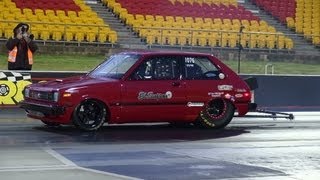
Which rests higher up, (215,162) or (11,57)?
(11,57)

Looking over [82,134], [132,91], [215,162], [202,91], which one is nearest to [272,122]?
[202,91]

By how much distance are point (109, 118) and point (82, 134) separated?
70 cm

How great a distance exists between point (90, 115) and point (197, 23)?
63.6 ft

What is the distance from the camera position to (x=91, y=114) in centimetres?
1211

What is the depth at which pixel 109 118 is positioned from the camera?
1216cm

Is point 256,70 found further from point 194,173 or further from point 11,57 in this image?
point 194,173

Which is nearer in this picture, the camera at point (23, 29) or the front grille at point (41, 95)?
the front grille at point (41, 95)

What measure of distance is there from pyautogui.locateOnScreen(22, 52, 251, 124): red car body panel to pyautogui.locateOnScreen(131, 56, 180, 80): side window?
0.09 metres

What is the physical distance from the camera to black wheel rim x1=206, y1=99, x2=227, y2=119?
13297 millimetres

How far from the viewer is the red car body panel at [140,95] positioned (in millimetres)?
11820

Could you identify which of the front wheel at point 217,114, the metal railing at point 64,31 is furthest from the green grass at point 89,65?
the front wheel at point 217,114

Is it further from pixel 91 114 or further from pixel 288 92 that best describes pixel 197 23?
pixel 91 114

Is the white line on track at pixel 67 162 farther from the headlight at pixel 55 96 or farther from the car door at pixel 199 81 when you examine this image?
the car door at pixel 199 81

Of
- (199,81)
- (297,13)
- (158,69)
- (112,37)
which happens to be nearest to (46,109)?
(158,69)
